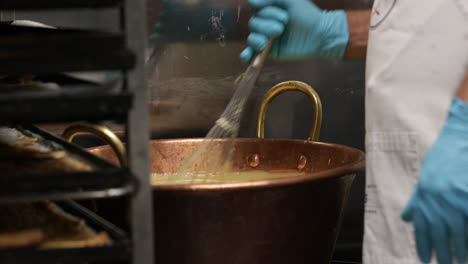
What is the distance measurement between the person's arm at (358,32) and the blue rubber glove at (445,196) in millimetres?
410

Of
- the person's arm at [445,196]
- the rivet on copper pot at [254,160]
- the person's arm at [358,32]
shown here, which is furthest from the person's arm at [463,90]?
the rivet on copper pot at [254,160]

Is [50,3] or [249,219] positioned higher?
[50,3]

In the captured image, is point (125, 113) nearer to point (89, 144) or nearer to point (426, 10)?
point (426, 10)

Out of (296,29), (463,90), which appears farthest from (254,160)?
(463,90)

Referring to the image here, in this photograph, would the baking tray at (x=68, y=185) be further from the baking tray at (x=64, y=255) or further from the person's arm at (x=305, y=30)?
the person's arm at (x=305, y=30)

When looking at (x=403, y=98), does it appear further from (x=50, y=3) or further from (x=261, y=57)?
(x=50, y=3)

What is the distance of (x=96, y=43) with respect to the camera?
583 mm

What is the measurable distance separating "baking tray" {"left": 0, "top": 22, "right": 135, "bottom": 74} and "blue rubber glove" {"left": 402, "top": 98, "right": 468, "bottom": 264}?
0.58m

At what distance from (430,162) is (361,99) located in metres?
0.79

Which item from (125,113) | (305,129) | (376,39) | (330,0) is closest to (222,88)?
(305,129)

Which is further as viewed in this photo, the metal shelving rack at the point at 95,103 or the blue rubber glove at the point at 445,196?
the blue rubber glove at the point at 445,196

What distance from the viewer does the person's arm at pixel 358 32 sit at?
1.27 metres

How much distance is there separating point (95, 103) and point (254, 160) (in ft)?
2.71

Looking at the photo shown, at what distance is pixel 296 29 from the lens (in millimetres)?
1277
